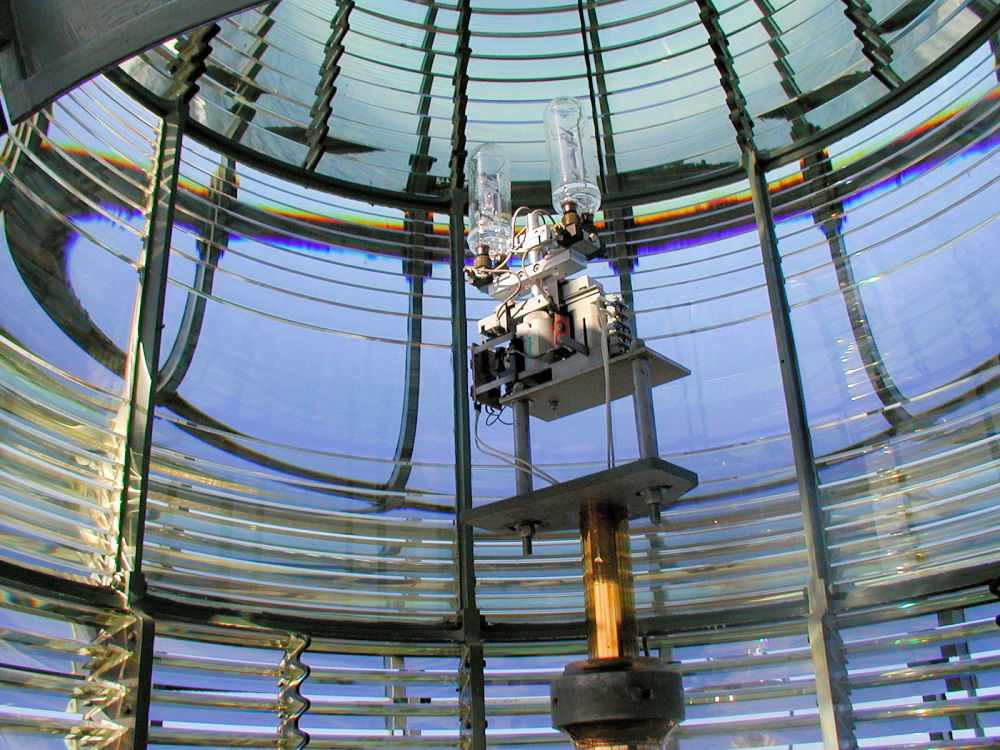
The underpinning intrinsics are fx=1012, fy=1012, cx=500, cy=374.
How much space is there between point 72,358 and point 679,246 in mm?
2761

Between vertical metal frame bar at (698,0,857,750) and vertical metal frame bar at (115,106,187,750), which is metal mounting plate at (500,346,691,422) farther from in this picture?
vertical metal frame bar at (115,106,187,750)

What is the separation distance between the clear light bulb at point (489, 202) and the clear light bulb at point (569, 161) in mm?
A: 202

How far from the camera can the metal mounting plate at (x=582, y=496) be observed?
2762 mm

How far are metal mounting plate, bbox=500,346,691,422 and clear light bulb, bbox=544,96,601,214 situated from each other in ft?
1.79

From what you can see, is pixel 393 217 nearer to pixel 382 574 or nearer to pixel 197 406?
pixel 197 406

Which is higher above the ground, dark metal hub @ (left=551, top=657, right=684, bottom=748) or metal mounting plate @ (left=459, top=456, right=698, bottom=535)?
metal mounting plate @ (left=459, top=456, right=698, bottom=535)


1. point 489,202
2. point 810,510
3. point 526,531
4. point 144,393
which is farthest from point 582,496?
point 144,393

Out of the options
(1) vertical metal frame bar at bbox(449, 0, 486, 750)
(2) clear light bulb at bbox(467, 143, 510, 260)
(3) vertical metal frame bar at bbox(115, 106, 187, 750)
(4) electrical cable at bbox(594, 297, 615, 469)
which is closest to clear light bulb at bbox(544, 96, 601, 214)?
(2) clear light bulb at bbox(467, 143, 510, 260)

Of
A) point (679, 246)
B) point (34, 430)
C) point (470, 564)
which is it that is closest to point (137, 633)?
point (34, 430)

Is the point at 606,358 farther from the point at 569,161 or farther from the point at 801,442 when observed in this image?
the point at 801,442

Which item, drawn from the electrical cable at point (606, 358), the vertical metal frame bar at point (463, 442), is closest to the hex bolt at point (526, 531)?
the electrical cable at point (606, 358)

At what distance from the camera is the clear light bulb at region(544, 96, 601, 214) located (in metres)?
3.33

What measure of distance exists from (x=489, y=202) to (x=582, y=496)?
1.16 m

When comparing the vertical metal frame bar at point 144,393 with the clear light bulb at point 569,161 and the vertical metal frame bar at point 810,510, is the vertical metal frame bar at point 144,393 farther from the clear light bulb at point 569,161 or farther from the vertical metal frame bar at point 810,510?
the vertical metal frame bar at point 810,510
